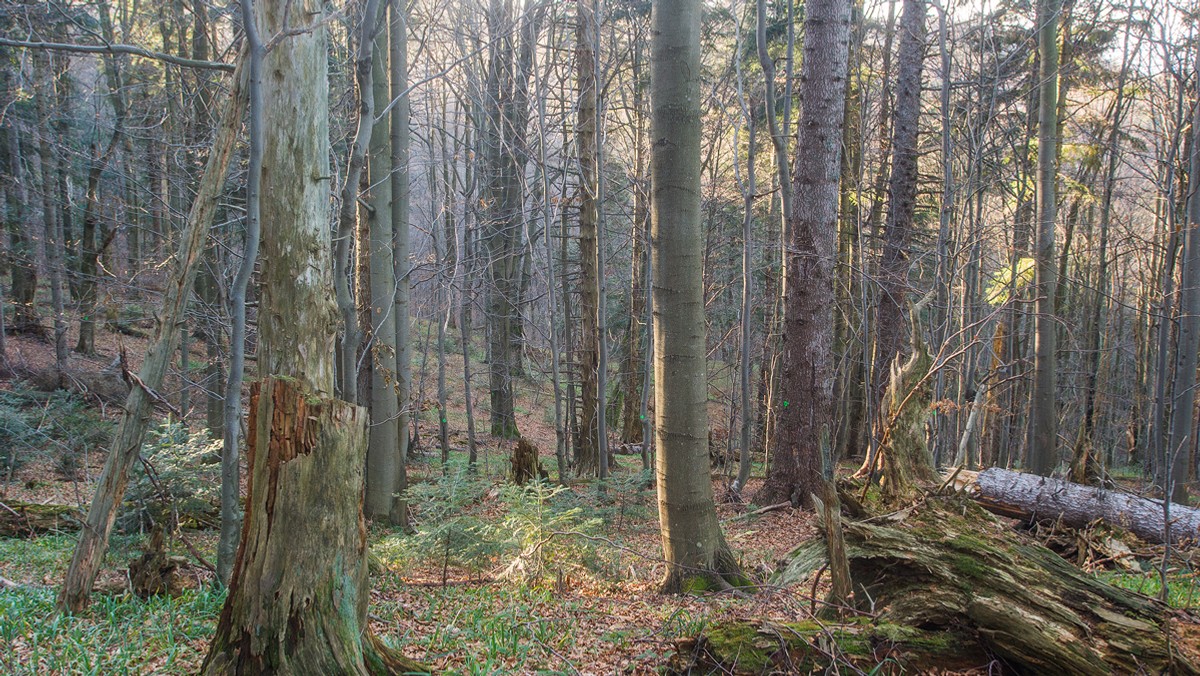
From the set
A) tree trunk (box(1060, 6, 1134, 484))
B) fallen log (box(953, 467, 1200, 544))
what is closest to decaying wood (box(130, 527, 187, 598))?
tree trunk (box(1060, 6, 1134, 484))

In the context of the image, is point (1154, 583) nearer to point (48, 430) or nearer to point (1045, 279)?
point (1045, 279)

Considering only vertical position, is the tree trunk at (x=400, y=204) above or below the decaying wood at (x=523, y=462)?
above

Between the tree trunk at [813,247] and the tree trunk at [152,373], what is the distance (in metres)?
6.87

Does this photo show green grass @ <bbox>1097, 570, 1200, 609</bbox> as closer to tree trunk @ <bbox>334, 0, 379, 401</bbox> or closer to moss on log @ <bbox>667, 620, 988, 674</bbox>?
moss on log @ <bbox>667, 620, 988, 674</bbox>

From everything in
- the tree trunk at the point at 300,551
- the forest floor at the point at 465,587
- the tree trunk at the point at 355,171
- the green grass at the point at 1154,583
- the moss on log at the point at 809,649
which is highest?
the tree trunk at the point at 355,171

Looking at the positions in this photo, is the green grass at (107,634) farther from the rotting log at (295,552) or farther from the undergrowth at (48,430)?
the undergrowth at (48,430)

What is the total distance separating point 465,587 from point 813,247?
642cm

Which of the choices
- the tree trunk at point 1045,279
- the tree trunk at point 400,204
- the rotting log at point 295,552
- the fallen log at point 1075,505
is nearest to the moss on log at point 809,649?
the rotting log at point 295,552

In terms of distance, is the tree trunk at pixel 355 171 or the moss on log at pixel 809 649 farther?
the tree trunk at pixel 355 171

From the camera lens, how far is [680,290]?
5453 mm

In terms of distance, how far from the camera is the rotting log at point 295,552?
284 cm

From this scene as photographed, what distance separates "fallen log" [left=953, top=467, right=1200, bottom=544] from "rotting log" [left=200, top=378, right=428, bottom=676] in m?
7.18

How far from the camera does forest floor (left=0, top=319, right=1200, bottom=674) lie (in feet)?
12.2

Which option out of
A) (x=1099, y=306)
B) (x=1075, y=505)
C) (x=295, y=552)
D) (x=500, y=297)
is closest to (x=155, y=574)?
(x=295, y=552)
